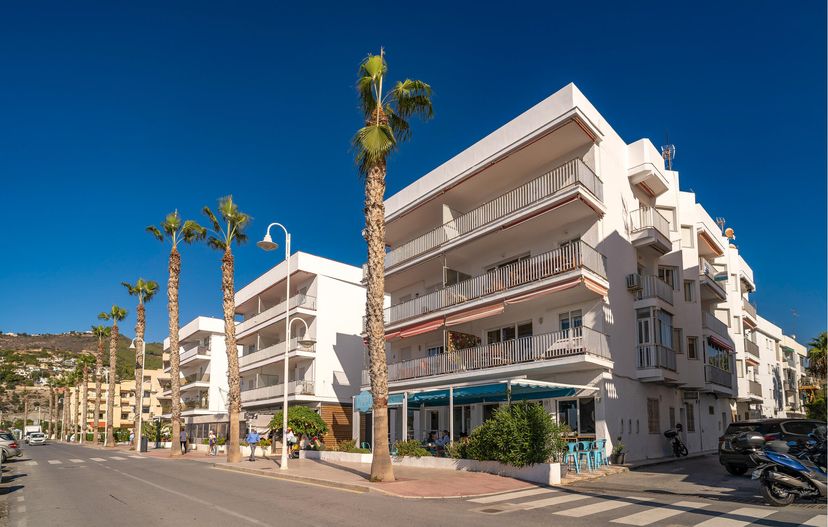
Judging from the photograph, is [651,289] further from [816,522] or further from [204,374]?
[204,374]

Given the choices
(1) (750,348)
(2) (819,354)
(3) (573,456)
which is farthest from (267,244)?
(2) (819,354)

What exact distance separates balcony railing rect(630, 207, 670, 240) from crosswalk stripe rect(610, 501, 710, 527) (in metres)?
16.2

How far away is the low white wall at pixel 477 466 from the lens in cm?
1775

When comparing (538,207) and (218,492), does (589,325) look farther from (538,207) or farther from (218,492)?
(218,492)

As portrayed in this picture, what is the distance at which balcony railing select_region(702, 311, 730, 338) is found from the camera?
107 ft

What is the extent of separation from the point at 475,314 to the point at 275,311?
2326 centimetres

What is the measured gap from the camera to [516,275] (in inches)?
1008

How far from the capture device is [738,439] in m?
18.7

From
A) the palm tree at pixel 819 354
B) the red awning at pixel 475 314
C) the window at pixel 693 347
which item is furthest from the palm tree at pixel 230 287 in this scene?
the palm tree at pixel 819 354

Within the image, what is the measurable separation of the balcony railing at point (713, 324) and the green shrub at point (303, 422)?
21.3 metres

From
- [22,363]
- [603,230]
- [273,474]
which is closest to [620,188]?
[603,230]

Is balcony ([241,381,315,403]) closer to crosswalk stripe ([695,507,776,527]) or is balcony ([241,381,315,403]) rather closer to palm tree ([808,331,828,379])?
crosswalk stripe ([695,507,776,527])

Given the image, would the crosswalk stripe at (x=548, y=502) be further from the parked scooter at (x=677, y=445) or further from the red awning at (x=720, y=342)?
the red awning at (x=720, y=342)

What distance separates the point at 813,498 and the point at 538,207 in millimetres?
14391
